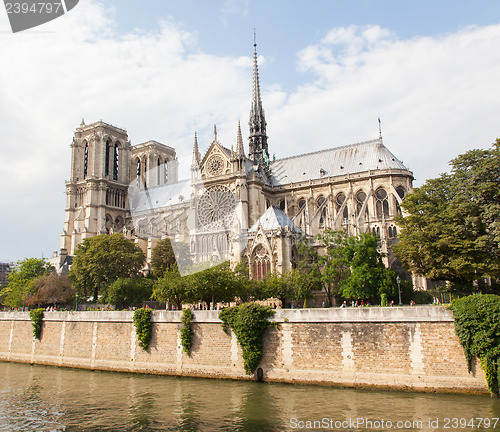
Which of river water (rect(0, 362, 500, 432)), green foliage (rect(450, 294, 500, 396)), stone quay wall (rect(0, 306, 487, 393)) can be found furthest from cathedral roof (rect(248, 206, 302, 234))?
green foliage (rect(450, 294, 500, 396))

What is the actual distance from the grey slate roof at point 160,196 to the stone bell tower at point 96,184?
79.4 inches

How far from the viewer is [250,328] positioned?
2538cm

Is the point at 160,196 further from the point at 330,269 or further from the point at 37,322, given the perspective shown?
the point at 330,269

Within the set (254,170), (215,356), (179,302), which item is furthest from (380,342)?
(254,170)

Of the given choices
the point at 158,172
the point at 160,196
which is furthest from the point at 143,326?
the point at 158,172

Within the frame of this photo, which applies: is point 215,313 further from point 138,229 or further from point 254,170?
point 138,229

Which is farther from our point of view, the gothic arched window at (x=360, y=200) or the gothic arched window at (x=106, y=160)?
the gothic arched window at (x=106, y=160)

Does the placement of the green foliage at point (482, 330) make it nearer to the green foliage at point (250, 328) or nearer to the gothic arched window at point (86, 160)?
the green foliage at point (250, 328)

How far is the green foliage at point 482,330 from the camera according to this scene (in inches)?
773

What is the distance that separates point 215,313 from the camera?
2750 cm

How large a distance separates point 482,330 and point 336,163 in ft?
140

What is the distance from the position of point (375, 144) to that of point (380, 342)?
41.2m

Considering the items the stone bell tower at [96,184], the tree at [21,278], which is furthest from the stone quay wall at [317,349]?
the stone bell tower at [96,184]

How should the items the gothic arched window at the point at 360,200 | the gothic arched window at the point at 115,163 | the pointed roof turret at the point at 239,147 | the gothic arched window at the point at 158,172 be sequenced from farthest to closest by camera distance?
1. the gothic arched window at the point at 158,172
2. the gothic arched window at the point at 115,163
3. the pointed roof turret at the point at 239,147
4. the gothic arched window at the point at 360,200
